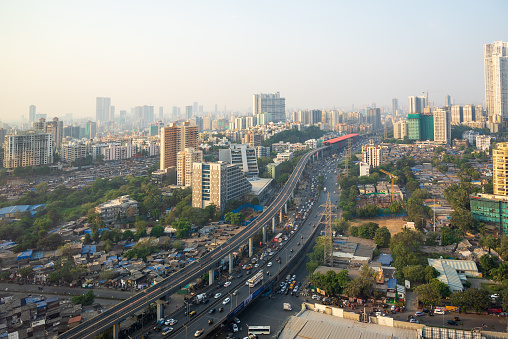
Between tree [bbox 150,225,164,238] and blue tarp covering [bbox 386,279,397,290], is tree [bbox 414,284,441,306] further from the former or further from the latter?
tree [bbox 150,225,164,238]

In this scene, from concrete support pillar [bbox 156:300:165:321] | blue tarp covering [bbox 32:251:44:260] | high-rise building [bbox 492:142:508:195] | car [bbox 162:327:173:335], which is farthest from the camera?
high-rise building [bbox 492:142:508:195]

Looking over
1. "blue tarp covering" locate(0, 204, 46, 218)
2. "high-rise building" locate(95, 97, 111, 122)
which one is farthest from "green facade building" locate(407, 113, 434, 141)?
"high-rise building" locate(95, 97, 111, 122)

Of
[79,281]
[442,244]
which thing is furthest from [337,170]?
[79,281]

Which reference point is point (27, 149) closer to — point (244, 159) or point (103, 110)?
point (244, 159)

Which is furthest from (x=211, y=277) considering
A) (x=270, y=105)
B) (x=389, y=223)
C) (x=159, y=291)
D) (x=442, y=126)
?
(x=270, y=105)

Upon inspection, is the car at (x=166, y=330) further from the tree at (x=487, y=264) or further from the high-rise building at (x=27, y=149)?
the high-rise building at (x=27, y=149)

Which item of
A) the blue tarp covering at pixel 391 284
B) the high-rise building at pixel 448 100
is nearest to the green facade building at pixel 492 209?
the blue tarp covering at pixel 391 284
